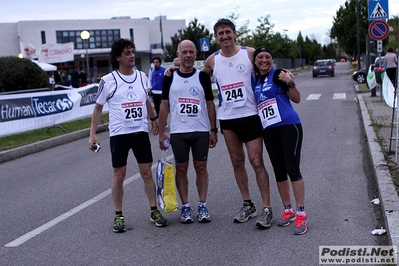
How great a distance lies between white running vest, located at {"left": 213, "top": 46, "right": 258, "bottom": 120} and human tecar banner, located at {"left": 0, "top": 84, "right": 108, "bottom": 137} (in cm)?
956

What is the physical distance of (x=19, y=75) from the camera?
809 inches

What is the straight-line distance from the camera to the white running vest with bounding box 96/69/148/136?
20.0 ft

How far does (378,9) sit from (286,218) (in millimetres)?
12012

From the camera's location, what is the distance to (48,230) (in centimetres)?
639

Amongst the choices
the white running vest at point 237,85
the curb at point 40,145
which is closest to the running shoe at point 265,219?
the white running vest at point 237,85

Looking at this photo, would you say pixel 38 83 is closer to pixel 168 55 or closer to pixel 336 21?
pixel 168 55

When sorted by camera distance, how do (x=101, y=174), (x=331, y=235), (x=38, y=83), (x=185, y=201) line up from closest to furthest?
(x=331, y=235)
(x=185, y=201)
(x=101, y=174)
(x=38, y=83)

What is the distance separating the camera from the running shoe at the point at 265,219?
5898 millimetres

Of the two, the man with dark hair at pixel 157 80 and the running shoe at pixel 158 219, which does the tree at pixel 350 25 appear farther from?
the running shoe at pixel 158 219

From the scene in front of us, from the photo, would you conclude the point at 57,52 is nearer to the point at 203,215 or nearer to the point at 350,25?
the point at 203,215

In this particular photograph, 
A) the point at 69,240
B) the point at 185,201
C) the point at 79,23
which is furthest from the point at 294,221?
the point at 79,23

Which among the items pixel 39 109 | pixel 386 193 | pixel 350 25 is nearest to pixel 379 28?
pixel 39 109

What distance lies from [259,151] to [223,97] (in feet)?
2.25

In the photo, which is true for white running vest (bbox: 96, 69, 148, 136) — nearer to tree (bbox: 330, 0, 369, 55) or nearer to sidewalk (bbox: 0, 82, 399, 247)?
sidewalk (bbox: 0, 82, 399, 247)
